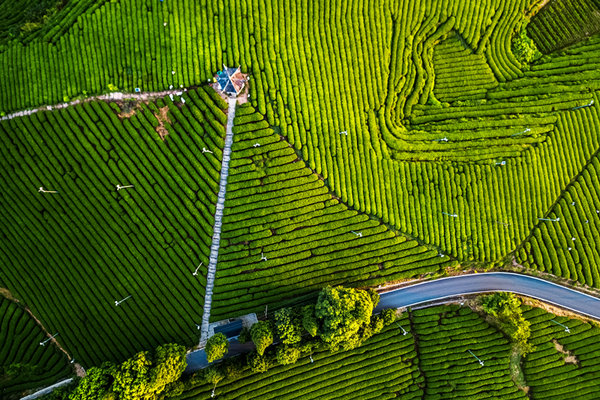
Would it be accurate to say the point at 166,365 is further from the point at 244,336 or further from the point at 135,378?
the point at 244,336

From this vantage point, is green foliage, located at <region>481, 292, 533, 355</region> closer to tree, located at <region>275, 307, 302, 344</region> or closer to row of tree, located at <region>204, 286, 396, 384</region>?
row of tree, located at <region>204, 286, 396, 384</region>

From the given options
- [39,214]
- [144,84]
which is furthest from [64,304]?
[144,84]

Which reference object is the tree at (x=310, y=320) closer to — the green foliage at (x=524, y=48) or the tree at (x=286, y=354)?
the tree at (x=286, y=354)

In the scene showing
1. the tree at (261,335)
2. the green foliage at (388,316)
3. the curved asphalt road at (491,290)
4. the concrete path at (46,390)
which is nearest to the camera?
Result: the tree at (261,335)

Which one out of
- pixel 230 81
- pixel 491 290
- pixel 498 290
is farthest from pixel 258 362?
pixel 230 81

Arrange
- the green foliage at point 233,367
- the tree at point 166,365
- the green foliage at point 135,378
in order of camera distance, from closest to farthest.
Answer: the green foliage at point 135,378, the tree at point 166,365, the green foliage at point 233,367

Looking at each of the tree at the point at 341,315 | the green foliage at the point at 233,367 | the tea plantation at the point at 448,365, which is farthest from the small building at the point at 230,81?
the tea plantation at the point at 448,365

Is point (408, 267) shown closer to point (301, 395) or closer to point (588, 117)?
point (301, 395)
